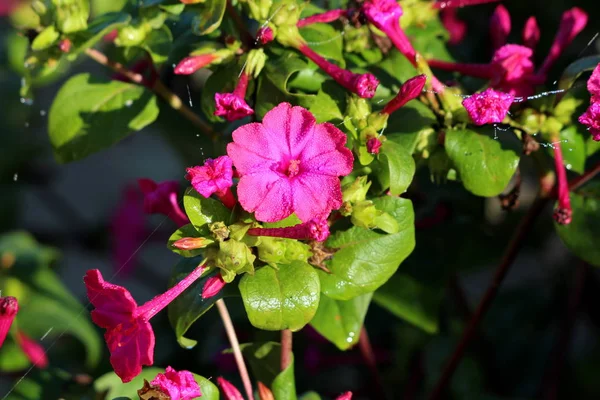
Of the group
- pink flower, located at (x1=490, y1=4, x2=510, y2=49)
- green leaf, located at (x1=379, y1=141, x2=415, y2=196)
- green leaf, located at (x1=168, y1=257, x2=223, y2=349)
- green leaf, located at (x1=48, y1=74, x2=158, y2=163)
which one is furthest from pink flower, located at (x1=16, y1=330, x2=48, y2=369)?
pink flower, located at (x1=490, y1=4, x2=510, y2=49)

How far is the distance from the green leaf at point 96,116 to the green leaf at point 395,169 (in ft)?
1.15

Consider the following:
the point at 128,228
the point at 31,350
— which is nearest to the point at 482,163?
the point at 31,350

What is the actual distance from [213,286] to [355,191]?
170mm

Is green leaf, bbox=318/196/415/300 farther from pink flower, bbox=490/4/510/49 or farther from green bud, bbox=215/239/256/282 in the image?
pink flower, bbox=490/4/510/49

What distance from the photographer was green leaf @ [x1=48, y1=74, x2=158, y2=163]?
1034 millimetres

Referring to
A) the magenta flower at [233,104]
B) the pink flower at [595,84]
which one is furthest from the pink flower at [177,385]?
the pink flower at [595,84]

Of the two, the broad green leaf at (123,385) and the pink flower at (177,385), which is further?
the broad green leaf at (123,385)

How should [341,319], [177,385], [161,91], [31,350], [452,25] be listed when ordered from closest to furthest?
1. [177,385]
2. [341,319]
3. [161,91]
4. [31,350]
5. [452,25]

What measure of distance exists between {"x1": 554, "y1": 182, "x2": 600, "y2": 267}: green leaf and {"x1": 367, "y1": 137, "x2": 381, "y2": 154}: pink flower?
0.27 m

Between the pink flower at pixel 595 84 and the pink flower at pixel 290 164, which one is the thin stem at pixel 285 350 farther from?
the pink flower at pixel 595 84

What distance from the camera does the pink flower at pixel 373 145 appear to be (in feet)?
2.67

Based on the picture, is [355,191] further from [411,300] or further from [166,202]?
[411,300]

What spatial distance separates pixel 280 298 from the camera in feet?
2.51

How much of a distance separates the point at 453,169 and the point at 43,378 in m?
0.66
